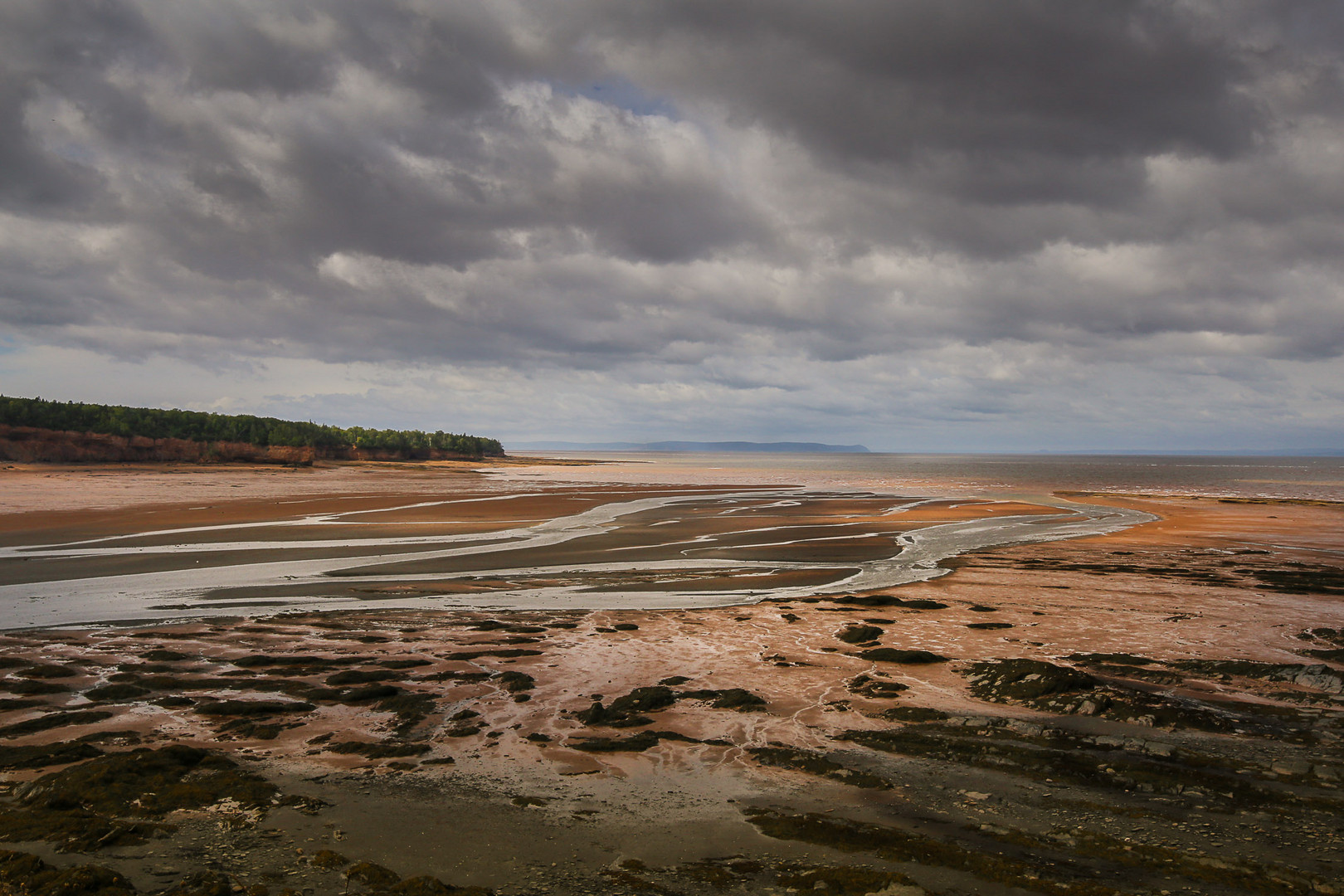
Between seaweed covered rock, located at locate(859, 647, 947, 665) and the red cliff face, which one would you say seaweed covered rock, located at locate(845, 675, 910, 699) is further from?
the red cliff face

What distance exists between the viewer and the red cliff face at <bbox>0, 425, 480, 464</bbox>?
75.2 metres

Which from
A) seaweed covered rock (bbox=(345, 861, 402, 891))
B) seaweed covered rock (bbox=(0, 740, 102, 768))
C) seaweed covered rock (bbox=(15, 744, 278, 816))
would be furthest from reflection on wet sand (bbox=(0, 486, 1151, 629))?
seaweed covered rock (bbox=(345, 861, 402, 891))

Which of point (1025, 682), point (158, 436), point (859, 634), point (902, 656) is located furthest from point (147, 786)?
point (158, 436)

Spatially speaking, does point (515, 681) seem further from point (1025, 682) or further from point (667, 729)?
point (1025, 682)

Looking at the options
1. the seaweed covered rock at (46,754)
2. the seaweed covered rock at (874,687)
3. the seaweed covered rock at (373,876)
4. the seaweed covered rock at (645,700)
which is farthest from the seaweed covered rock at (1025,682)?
the seaweed covered rock at (46,754)

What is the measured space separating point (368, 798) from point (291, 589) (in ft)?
38.9

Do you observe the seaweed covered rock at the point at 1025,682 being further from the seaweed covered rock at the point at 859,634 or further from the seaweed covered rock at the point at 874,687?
the seaweed covered rock at the point at 859,634

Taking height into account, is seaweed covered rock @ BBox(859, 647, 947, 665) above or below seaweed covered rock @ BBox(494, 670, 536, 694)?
above

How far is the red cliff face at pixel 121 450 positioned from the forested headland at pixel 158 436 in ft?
0.26

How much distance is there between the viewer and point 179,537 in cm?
2383

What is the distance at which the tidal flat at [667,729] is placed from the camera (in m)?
4.78

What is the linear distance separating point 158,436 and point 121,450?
234 inches

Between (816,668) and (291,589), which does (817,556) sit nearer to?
(816,668)

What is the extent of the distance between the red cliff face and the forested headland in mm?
79
